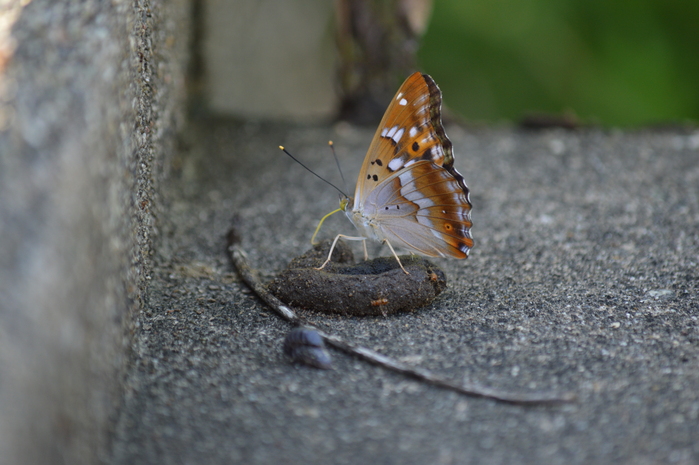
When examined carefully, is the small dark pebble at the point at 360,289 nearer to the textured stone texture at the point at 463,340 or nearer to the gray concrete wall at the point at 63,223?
the textured stone texture at the point at 463,340

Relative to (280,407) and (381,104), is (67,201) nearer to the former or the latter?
(280,407)

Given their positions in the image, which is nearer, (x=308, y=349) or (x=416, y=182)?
(x=308, y=349)

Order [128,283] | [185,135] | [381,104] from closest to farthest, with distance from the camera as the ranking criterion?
[128,283]
[185,135]
[381,104]

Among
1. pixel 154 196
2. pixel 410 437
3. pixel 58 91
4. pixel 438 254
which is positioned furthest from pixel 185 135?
pixel 410 437

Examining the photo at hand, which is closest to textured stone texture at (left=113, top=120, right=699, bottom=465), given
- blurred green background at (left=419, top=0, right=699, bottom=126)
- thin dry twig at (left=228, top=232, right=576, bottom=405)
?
thin dry twig at (left=228, top=232, right=576, bottom=405)

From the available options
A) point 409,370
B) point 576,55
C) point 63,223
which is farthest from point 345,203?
point 576,55

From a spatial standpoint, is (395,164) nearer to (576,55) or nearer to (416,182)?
(416,182)
